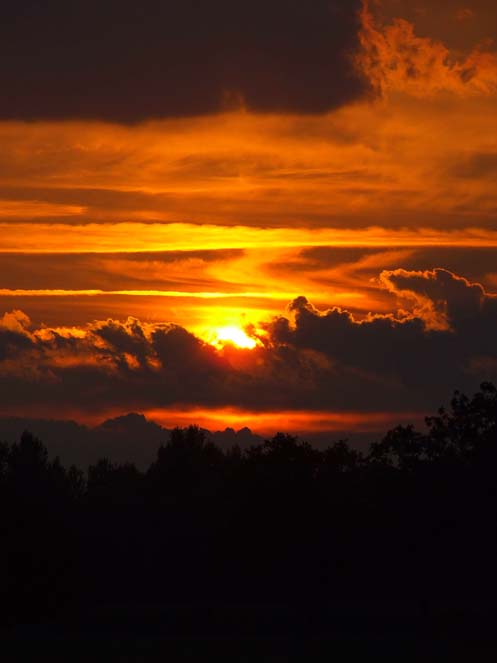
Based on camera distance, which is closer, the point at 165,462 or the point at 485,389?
the point at 485,389

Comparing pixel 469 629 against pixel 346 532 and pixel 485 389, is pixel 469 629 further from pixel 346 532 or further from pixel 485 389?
pixel 485 389

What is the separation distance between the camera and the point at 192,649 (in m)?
83.9

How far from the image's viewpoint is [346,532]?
98375 millimetres

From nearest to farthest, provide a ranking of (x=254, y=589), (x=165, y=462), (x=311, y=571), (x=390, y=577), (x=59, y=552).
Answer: (x=59, y=552) → (x=311, y=571) → (x=390, y=577) → (x=254, y=589) → (x=165, y=462)

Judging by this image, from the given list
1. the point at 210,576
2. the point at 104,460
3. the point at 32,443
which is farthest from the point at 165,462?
the point at 210,576

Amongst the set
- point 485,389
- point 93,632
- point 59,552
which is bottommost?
point 93,632

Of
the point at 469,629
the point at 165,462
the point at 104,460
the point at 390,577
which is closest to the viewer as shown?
the point at 469,629

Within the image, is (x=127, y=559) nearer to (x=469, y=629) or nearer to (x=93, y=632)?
(x=93, y=632)

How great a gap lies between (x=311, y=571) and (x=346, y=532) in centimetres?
417

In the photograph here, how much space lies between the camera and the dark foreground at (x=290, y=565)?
82375mm

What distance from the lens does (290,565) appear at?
97375 millimetres

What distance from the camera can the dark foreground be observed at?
8238cm

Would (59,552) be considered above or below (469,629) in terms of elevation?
above

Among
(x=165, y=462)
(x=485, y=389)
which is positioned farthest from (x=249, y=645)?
(x=165, y=462)
